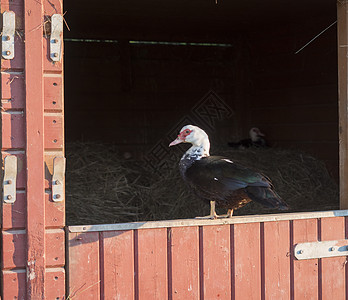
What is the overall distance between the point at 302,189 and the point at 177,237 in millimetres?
2820

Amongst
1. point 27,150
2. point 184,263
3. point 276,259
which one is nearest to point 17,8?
point 27,150

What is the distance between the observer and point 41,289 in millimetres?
3705

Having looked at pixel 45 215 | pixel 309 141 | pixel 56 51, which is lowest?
pixel 45 215

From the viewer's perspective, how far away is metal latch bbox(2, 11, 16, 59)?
3.61 metres

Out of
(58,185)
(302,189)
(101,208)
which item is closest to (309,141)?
(302,189)

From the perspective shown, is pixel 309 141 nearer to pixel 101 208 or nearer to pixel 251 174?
pixel 101 208

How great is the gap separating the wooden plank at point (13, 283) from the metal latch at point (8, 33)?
1217mm

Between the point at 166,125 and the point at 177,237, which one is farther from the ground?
the point at 166,125

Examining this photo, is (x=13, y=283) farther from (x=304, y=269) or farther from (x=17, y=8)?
(x=304, y=269)

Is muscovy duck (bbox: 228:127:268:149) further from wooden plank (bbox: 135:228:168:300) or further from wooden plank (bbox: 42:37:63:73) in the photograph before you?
wooden plank (bbox: 42:37:63:73)

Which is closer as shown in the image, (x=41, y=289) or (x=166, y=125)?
(x=41, y=289)

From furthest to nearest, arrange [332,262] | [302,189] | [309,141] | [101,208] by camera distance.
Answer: [309,141] → [302,189] → [101,208] → [332,262]

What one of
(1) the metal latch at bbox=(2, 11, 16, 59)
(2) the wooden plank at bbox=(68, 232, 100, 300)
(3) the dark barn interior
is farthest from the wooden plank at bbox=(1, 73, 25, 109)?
(3) the dark barn interior

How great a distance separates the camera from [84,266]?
383 cm
